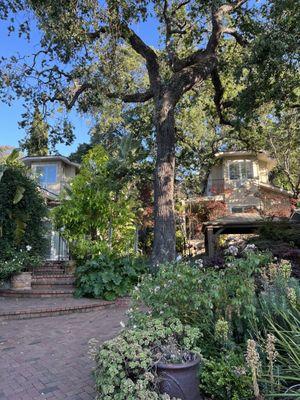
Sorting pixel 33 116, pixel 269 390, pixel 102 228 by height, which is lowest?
pixel 269 390

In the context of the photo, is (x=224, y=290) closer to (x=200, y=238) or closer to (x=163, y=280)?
(x=163, y=280)

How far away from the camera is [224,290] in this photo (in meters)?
3.87

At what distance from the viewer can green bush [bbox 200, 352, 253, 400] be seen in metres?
3.11

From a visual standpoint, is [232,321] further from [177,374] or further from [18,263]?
[18,263]

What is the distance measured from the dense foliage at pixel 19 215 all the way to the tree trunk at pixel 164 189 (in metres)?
3.70

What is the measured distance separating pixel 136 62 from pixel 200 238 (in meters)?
11.7

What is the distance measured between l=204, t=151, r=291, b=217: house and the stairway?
15.8 meters

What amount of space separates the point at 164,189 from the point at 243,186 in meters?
16.9

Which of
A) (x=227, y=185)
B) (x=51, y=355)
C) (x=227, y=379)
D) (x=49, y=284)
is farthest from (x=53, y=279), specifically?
(x=227, y=185)

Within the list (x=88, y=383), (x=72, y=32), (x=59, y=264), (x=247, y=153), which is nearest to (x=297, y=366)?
(x=88, y=383)

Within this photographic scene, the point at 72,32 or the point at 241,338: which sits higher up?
the point at 72,32

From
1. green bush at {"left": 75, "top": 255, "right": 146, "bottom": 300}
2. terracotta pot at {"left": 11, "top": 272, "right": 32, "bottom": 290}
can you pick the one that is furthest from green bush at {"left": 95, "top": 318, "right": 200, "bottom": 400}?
terracotta pot at {"left": 11, "top": 272, "right": 32, "bottom": 290}

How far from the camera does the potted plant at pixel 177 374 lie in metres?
3.14

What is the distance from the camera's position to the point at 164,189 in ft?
35.6
